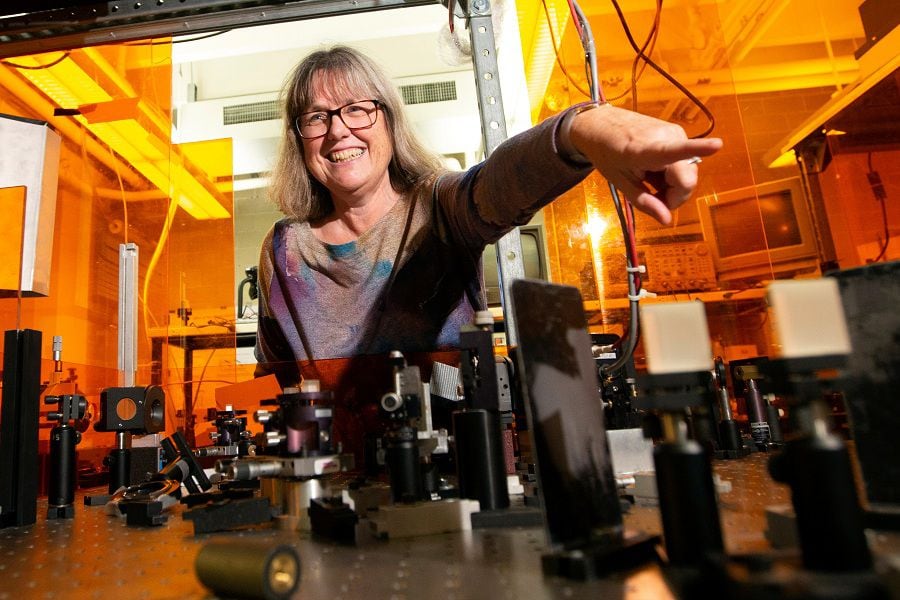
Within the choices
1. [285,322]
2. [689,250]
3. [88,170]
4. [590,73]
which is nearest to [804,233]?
[689,250]

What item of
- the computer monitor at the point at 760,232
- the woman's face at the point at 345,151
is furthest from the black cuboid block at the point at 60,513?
the computer monitor at the point at 760,232

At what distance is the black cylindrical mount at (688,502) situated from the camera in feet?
1.13

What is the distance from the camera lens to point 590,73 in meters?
1.25

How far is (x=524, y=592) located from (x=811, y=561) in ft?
0.64

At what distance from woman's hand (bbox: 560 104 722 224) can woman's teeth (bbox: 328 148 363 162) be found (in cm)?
110

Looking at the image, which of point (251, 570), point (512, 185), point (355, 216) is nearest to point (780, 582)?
point (251, 570)

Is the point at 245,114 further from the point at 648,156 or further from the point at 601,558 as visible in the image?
the point at 601,558

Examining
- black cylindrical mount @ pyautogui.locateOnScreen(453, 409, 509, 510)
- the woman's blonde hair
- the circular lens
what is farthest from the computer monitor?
the circular lens

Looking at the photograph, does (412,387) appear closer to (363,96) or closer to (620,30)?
(363,96)

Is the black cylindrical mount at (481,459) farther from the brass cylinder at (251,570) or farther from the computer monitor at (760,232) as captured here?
the computer monitor at (760,232)

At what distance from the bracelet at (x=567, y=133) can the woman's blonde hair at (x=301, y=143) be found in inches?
35.5

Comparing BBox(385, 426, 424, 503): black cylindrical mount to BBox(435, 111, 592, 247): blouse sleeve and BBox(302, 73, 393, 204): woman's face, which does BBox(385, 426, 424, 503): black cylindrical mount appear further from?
BBox(302, 73, 393, 204): woman's face

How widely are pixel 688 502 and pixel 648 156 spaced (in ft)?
1.38

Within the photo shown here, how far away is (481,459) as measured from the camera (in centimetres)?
69
